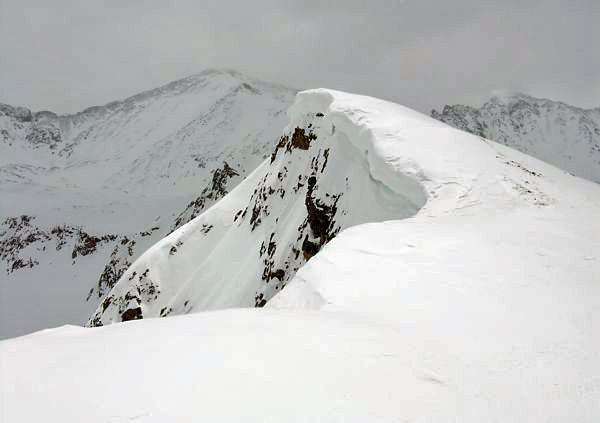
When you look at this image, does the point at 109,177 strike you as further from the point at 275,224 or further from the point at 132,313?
the point at 275,224

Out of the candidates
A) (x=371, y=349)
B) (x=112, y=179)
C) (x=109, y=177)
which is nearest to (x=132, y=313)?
(x=371, y=349)

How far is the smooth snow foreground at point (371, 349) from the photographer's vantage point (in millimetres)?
2572

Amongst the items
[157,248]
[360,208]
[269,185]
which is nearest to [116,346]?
[360,208]

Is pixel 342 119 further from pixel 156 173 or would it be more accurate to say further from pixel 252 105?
pixel 252 105

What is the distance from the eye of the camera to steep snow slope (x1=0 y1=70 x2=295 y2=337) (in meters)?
61.5

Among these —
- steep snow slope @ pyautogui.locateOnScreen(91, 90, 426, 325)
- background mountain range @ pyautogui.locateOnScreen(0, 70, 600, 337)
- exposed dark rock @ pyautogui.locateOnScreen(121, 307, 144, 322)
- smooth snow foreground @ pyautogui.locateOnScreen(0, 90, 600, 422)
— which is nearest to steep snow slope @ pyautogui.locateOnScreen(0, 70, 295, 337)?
background mountain range @ pyautogui.locateOnScreen(0, 70, 600, 337)

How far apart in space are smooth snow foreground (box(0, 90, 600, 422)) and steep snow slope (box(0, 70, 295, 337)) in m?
54.8

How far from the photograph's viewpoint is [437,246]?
20.7ft

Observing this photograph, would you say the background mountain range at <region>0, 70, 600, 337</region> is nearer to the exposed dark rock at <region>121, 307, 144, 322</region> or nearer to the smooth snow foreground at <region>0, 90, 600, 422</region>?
the exposed dark rock at <region>121, 307, 144, 322</region>

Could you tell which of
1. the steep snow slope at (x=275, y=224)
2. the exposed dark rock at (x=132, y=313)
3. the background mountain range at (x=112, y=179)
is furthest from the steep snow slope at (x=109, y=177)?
the steep snow slope at (x=275, y=224)

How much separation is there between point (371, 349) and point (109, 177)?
147 m

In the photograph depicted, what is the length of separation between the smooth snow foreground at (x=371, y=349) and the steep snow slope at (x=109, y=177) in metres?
54.8

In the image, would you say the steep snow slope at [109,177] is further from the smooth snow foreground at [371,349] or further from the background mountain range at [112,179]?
the smooth snow foreground at [371,349]

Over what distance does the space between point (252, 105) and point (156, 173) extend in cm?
4761
